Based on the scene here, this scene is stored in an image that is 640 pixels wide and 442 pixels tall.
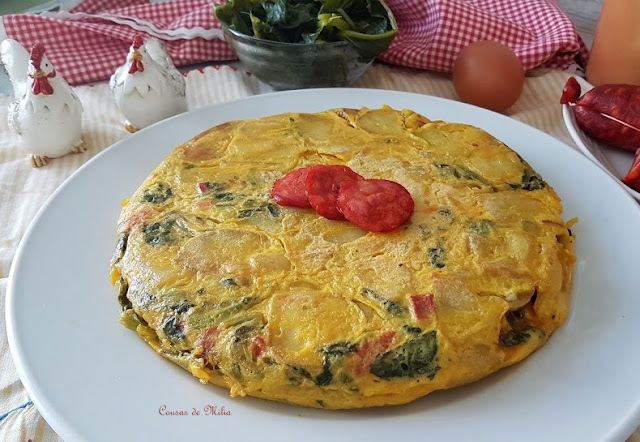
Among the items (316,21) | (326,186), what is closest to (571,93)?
(316,21)

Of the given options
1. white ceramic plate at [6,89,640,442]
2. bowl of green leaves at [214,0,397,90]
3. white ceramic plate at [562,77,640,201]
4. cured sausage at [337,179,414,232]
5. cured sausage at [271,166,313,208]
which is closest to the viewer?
white ceramic plate at [6,89,640,442]

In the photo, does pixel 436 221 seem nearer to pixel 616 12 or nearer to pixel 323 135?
pixel 323 135

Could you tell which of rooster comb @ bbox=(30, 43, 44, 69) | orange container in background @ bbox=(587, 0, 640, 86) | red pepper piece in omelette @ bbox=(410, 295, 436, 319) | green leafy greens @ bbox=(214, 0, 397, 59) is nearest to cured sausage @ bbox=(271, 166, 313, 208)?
red pepper piece in omelette @ bbox=(410, 295, 436, 319)

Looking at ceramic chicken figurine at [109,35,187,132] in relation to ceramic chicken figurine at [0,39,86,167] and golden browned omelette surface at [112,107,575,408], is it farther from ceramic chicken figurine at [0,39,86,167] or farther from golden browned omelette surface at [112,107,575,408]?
golden browned omelette surface at [112,107,575,408]

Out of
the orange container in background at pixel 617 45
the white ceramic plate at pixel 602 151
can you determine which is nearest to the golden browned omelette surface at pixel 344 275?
the white ceramic plate at pixel 602 151

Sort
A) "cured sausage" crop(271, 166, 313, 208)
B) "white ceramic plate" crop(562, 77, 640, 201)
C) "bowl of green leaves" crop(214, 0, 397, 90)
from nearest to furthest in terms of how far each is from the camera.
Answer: "cured sausage" crop(271, 166, 313, 208), "white ceramic plate" crop(562, 77, 640, 201), "bowl of green leaves" crop(214, 0, 397, 90)

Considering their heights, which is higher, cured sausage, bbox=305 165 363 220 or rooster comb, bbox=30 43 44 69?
cured sausage, bbox=305 165 363 220

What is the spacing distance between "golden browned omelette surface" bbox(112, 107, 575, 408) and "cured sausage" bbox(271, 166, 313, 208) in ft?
0.09

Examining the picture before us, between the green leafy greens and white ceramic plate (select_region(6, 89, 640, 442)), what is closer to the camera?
white ceramic plate (select_region(6, 89, 640, 442))

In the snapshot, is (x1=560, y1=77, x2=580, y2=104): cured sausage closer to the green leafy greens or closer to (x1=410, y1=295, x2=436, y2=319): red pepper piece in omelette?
the green leafy greens

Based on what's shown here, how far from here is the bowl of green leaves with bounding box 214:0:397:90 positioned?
10.8ft

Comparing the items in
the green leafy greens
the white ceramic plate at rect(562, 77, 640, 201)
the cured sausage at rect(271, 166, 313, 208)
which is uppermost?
the cured sausage at rect(271, 166, 313, 208)

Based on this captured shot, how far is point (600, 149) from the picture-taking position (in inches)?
118

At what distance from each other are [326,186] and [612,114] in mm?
1510
